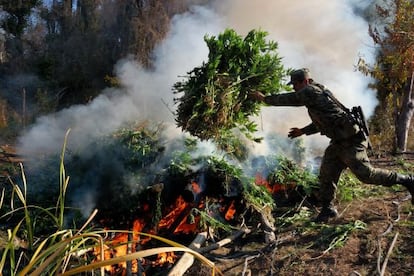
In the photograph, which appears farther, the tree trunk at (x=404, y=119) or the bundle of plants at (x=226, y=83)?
the tree trunk at (x=404, y=119)

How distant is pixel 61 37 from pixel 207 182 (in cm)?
1741

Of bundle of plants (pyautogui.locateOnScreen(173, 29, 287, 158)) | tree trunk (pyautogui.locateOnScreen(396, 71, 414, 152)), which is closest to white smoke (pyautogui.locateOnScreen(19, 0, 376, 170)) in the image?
tree trunk (pyautogui.locateOnScreen(396, 71, 414, 152))

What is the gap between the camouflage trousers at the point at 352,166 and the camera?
4348 mm

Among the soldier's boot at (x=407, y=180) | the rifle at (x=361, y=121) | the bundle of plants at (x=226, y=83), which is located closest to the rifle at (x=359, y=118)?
the rifle at (x=361, y=121)

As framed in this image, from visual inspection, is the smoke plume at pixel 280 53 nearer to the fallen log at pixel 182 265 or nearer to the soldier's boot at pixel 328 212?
the soldier's boot at pixel 328 212

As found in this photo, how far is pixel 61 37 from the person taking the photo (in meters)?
20.1

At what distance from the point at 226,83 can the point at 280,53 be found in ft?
21.7

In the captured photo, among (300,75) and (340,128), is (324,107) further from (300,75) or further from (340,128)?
(300,75)

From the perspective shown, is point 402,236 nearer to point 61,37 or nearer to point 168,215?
point 168,215

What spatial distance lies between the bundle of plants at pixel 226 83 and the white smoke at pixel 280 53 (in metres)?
4.18

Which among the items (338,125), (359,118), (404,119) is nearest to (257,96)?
(338,125)

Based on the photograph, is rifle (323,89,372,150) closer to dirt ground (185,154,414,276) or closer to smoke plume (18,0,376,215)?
dirt ground (185,154,414,276)

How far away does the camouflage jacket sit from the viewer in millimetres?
4309

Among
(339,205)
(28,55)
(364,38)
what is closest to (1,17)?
(28,55)
